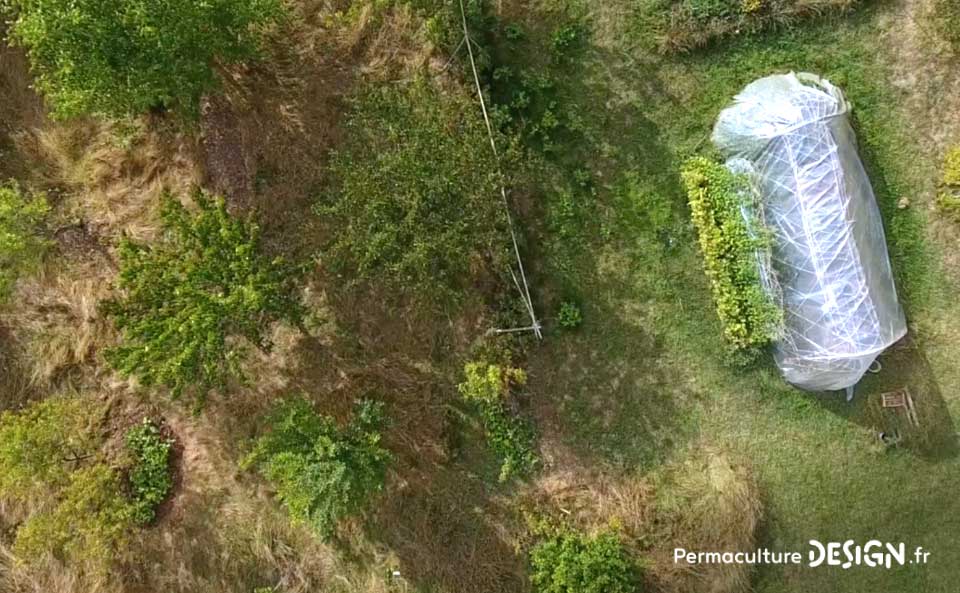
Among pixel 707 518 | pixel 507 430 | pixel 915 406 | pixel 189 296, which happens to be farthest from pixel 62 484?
Result: pixel 915 406

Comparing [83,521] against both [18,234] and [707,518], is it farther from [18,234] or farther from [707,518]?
Result: [707,518]

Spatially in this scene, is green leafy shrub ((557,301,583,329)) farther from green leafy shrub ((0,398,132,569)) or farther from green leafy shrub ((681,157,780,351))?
green leafy shrub ((0,398,132,569))

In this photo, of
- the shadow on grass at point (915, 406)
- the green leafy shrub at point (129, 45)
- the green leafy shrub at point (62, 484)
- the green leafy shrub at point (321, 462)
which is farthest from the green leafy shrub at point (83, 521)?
the shadow on grass at point (915, 406)

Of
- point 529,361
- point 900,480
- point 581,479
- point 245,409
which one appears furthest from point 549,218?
point 900,480

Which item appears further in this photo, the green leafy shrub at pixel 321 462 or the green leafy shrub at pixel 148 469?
the green leafy shrub at pixel 148 469

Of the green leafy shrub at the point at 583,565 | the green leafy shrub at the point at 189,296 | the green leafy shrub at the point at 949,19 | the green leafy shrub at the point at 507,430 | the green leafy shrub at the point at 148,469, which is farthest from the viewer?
the green leafy shrub at the point at 148,469

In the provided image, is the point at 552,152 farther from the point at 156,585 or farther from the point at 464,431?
the point at 156,585

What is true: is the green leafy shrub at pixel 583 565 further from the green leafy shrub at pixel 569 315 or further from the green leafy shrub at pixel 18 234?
the green leafy shrub at pixel 18 234
